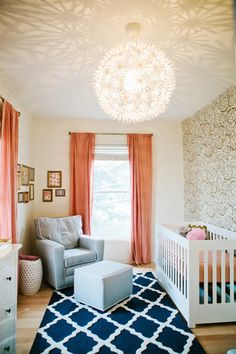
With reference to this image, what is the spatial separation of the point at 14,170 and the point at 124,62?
181 cm

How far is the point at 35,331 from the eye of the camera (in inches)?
86.4

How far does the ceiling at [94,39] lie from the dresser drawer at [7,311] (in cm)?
200

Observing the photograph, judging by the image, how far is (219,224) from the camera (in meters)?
3.22

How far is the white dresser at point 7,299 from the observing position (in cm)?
158

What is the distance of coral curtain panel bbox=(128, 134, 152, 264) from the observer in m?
4.18

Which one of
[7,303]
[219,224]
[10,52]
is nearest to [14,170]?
[10,52]

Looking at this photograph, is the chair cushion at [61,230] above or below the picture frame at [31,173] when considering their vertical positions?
below

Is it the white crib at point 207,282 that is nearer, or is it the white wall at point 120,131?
the white crib at point 207,282

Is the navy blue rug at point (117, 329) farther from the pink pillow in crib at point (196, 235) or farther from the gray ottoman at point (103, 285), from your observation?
the pink pillow in crib at point (196, 235)

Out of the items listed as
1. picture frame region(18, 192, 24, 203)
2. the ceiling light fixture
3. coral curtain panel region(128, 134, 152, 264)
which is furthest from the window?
the ceiling light fixture

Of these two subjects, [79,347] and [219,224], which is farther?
[219,224]

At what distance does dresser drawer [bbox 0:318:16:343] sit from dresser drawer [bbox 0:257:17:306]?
135 mm

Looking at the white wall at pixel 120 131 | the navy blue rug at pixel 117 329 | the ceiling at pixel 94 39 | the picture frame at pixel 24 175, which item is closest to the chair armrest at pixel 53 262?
the navy blue rug at pixel 117 329

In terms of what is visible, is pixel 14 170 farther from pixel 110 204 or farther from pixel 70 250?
pixel 110 204
